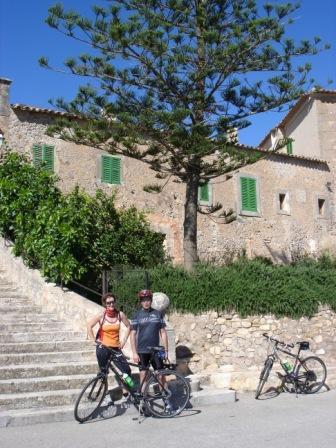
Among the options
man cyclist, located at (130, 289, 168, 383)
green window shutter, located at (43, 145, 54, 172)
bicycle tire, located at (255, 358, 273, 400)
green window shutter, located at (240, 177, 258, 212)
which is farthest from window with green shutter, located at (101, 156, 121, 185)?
man cyclist, located at (130, 289, 168, 383)

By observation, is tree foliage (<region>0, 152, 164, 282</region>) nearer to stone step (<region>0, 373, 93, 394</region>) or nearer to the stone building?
the stone building

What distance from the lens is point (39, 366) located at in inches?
273

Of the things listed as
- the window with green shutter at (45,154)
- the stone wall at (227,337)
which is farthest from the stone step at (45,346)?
the window with green shutter at (45,154)

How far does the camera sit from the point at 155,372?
6.39 metres

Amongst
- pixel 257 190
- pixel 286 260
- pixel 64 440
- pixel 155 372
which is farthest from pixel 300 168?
pixel 64 440

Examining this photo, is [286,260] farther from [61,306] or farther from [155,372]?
[155,372]

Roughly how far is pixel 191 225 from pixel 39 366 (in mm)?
6631

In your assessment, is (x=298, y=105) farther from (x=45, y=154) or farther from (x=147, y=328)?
(x=147, y=328)

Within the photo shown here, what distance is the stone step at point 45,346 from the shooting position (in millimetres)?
7365

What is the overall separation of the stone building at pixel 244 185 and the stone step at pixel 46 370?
8.27 meters

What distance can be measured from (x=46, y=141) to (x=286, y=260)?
34.2 ft

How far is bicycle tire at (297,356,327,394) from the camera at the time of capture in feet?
27.7

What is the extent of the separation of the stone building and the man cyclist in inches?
315

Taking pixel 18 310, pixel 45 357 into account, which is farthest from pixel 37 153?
pixel 45 357
